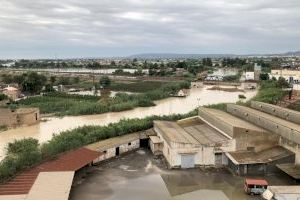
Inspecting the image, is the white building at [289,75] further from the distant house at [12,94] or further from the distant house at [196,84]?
the distant house at [12,94]

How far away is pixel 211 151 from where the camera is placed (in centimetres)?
1848

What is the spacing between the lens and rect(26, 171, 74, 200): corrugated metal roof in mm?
13203

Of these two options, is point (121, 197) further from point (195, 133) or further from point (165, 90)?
point (165, 90)

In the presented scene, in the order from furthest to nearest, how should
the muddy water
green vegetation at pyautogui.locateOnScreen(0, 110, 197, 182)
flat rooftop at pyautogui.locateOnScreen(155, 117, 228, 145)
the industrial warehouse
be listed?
1. the muddy water
2. flat rooftop at pyautogui.locateOnScreen(155, 117, 228, 145)
3. green vegetation at pyautogui.locateOnScreen(0, 110, 197, 182)
4. the industrial warehouse

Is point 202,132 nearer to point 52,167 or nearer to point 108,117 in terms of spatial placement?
point 52,167

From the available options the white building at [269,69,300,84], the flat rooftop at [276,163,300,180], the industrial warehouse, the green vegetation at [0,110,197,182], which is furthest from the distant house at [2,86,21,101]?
the flat rooftop at [276,163,300,180]

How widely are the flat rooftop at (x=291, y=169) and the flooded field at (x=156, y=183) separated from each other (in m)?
0.43

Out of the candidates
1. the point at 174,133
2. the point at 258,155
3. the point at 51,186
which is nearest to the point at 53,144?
the point at 51,186

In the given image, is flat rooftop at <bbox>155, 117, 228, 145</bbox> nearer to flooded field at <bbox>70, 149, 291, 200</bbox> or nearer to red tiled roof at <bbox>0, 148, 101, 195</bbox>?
flooded field at <bbox>70, 149, 291, 200</bbox>

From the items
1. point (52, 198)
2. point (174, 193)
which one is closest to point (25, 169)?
point (52, 198)

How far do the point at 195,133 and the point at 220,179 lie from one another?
4.73 m

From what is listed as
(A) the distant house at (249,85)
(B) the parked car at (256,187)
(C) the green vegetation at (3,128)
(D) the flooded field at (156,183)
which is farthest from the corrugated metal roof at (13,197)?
(A) the distant house at (249,85)

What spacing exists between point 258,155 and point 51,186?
8584 millimetres

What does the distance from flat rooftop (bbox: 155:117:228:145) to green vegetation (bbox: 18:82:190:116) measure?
47.1 feet
